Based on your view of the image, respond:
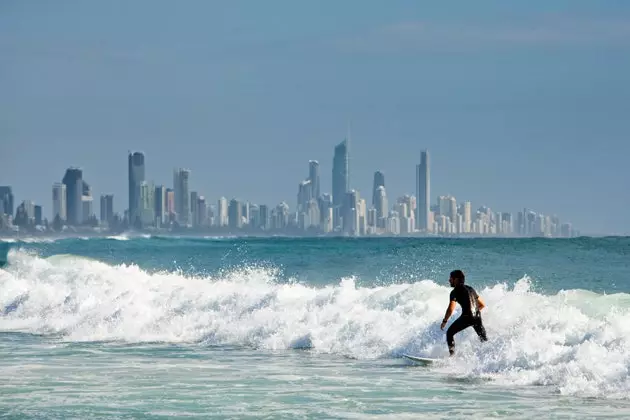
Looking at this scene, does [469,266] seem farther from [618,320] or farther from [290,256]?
[618,320]

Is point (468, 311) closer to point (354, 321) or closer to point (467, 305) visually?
point (467, 305)

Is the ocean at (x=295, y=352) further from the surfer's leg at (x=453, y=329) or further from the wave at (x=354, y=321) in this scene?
the surfer's leg at (x=453, y=329)

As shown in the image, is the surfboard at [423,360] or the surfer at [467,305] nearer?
the surfer at [467,305]

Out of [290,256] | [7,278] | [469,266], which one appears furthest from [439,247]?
[7,278]

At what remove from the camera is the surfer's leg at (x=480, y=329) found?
18859 millimetres

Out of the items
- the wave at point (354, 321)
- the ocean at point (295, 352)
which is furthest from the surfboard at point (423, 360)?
the wave at point (354, 321)

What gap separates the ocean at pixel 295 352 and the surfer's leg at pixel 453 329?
26 centimetres

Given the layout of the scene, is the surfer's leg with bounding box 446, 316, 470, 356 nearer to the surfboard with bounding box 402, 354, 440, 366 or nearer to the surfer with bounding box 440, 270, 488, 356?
the surfer with bounding box 440, 270, 488, 356

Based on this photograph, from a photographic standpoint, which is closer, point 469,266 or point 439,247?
point 469,266

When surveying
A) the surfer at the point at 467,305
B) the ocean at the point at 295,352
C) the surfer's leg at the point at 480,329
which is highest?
the surfer at the point at 467,305

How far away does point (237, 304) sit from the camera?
27594mm

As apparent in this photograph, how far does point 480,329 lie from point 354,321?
17.0ft

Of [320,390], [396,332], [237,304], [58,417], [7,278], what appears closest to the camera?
[58,417]

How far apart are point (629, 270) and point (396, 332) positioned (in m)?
26.7
